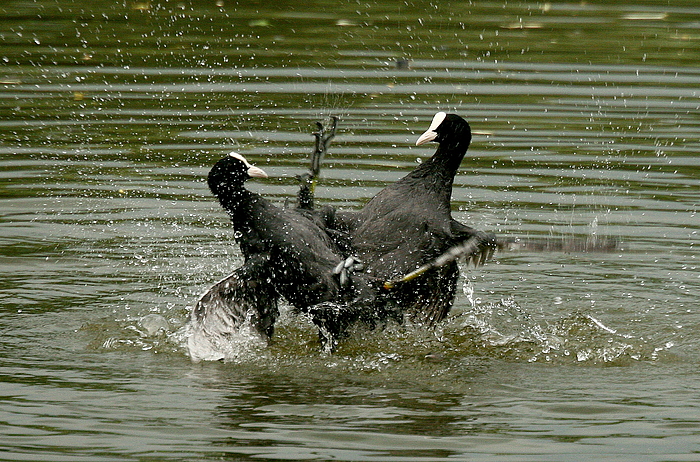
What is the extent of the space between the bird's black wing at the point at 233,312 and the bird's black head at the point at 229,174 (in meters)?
0.35

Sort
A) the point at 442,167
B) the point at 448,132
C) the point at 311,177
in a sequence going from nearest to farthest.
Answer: the point at 442,167, the point at 448,132, the point at 311,177

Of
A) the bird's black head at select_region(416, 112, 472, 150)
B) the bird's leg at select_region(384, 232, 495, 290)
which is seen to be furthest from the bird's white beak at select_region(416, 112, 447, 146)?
the bird's leg at select_region(384, 232, 495, 290)

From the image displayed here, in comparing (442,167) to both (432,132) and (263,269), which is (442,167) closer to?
(432,132)

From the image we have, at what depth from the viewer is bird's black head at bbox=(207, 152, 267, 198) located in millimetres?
5809

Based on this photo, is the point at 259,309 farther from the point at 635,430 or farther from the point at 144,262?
the point at 635,430

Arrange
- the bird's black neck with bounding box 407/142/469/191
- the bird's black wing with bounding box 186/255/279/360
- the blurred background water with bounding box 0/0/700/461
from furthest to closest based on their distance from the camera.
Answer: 1. the bird's black neck with bounding box 407/142/469/191
2. the bird's black wing with bounding box 186/255/279/360
3. the blurred background water with bounding box 0/0/700/461

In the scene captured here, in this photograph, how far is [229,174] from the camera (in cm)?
582

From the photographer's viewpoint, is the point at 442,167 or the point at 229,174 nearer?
the point at 229,174

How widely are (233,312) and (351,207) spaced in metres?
2.30

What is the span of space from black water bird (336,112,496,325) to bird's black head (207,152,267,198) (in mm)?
721

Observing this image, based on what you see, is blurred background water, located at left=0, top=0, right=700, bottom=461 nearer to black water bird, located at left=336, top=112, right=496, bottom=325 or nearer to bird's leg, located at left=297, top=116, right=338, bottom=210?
black water bird, located at left=336, top=112, right=496, bottom=325

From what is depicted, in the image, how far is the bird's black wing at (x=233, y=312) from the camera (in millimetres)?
5777

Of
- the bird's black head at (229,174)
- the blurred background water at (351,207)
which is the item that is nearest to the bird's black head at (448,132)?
the blurred background water at (351,207)

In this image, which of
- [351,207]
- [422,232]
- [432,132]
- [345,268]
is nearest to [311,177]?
[432,132]
